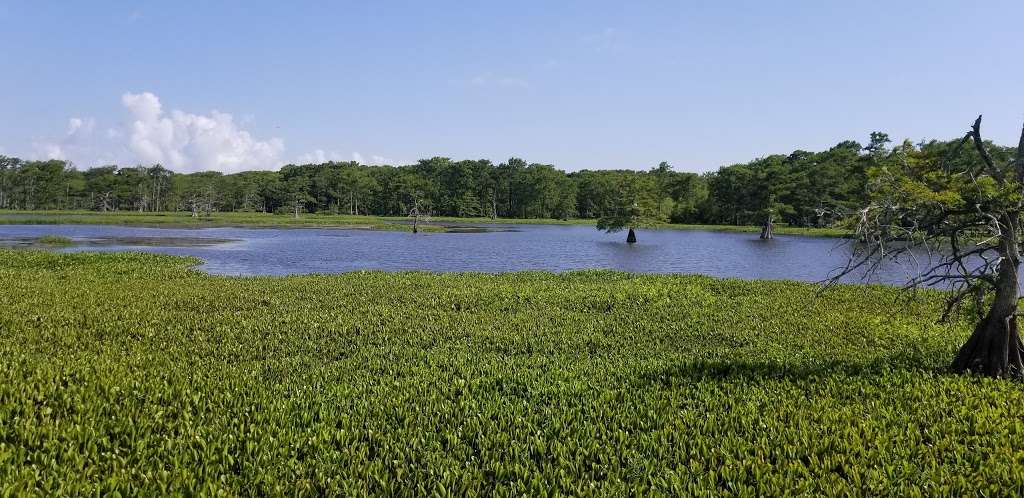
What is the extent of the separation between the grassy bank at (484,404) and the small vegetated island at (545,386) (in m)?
0.05

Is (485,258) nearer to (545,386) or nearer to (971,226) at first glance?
(545,386)

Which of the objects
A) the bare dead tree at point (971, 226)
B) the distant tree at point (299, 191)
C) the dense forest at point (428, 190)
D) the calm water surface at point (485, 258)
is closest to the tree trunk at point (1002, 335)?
the bare dead tree at point (971, 226)

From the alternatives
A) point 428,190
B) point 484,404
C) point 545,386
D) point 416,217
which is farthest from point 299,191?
point 484,404

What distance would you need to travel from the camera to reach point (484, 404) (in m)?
9.62

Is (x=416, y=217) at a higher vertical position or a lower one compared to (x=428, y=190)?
lower

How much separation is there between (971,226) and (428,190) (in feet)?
520

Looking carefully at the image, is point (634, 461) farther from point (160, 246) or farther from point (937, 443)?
point (160, 246)

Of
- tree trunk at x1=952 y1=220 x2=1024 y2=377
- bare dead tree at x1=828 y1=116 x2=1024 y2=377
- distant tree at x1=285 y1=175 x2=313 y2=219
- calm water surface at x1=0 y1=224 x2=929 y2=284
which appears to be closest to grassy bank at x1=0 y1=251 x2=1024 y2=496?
tree trunk at x1=952 y1=220 x2=1024 y2=377

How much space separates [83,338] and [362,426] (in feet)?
31.0

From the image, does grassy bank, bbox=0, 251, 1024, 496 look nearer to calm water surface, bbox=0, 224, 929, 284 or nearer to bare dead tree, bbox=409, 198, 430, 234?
calm water surface, bbox=0, 224, 929, 284

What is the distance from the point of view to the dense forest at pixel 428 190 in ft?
419

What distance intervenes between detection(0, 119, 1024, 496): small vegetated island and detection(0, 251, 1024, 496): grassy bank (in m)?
0.05

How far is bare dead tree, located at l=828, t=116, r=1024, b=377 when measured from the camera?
10516 mm

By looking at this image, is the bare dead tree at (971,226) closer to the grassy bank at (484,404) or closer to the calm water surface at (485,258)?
the grassy bank at (484,404)
